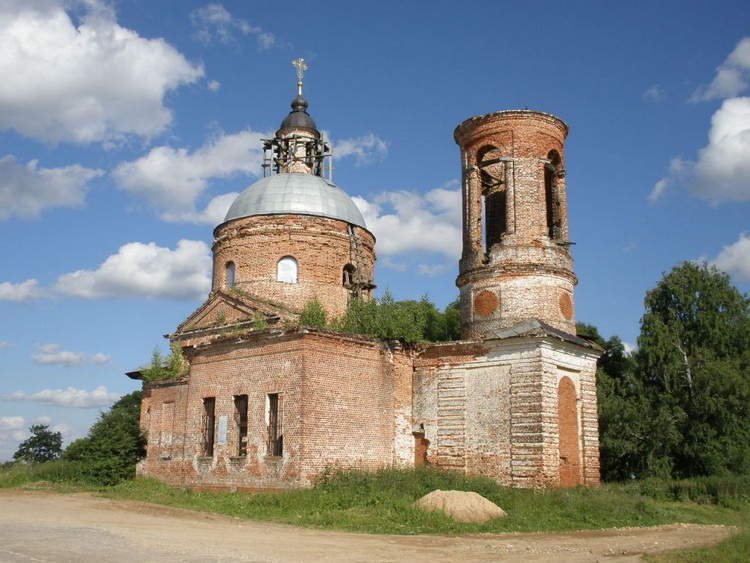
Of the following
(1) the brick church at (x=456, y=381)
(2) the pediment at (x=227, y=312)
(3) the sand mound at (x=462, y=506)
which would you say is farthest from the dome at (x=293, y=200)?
(3) the sand mound at (x=462, y=506)

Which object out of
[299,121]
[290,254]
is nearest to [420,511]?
[290,254]

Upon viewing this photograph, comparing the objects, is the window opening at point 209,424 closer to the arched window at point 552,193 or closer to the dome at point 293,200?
the dome at point 293,200

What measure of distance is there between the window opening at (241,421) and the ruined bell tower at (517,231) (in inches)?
237

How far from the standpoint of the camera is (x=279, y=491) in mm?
16391

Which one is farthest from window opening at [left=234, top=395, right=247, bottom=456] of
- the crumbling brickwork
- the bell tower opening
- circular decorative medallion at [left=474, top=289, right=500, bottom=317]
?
the bell tower opening

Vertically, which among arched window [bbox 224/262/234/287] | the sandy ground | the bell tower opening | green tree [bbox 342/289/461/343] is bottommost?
the sandy ground

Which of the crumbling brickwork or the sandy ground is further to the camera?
the crumbling brickwork

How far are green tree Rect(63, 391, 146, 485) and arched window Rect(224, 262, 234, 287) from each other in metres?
5.40

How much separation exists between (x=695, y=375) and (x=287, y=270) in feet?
47.8

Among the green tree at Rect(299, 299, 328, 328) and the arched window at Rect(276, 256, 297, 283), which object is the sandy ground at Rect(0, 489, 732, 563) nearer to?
the green tree at Rect(299, 299, 328, 328)

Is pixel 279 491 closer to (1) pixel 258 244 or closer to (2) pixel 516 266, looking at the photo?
(2) pixel 516 266

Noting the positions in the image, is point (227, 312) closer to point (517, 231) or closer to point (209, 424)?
point (209, 424)

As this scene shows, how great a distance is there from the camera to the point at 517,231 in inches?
784

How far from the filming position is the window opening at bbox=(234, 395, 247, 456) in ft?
59.5
